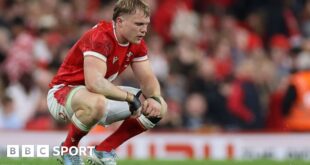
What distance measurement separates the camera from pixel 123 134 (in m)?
11.1

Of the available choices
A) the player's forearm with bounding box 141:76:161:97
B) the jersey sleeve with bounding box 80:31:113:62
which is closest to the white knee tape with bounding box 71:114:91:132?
the jersey sleeve with bounding box 80:31:113:62

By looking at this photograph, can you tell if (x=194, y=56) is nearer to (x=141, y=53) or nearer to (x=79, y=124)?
(x=141, y=53)

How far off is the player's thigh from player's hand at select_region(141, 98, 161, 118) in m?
0.42

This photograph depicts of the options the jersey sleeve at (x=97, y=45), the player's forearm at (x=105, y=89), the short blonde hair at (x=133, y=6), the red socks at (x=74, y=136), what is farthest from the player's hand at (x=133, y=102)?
the short blonde hair at (x=133, y=6)

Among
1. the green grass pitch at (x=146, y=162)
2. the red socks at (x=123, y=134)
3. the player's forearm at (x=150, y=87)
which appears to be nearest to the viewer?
the red socks at (x=123, y=134)

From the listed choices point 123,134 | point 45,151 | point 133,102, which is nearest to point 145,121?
point 123,134

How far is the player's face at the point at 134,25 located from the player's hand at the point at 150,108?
0.59 meters

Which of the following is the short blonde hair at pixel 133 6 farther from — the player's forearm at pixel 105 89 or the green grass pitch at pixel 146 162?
the green grass pitch at pixel 146 162

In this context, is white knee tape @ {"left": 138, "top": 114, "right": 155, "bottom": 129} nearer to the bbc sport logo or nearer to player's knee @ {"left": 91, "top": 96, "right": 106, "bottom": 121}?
the bbc sport logo

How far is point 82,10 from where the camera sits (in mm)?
19016

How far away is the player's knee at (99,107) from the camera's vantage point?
408 inches

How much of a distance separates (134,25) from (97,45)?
386 mm

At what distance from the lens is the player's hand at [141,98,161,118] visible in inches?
418

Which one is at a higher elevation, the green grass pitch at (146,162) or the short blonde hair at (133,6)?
the short blonde hair at (133,6)
